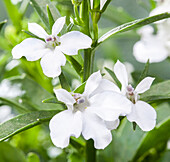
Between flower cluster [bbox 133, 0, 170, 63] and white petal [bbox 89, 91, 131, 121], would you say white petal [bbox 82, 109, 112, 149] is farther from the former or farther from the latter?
flower cluster [bbox 133, 0, 170, 63]

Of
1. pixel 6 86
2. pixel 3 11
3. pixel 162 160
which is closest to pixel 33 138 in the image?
pixel 6 86

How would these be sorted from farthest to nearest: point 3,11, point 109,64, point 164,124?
point 3,11 → point 109,64 → point 164,124

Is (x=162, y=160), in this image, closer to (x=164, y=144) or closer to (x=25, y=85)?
(x=164, y=144)

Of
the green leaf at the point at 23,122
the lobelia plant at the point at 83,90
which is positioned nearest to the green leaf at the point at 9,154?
the lobelia plant at the point at 83,90

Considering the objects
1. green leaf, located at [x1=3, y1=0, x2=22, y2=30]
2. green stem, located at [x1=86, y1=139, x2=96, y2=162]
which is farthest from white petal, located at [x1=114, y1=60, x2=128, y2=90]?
green leaf, located at [x1=3, y1=0, x2=22, y2=30]

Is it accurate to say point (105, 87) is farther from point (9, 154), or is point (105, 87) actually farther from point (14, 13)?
point (14, 13)
